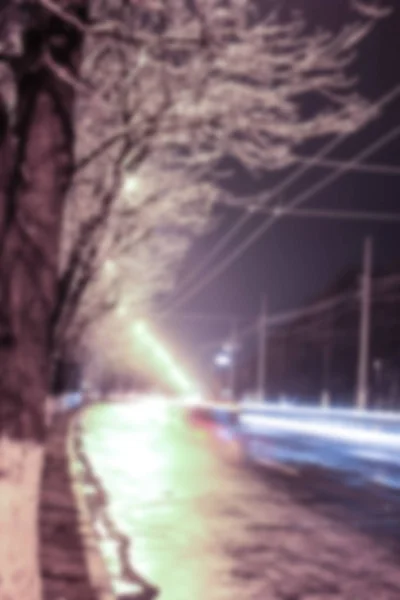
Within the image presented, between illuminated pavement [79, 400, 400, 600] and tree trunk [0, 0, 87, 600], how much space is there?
9.54 ft

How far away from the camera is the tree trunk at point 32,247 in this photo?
584cm

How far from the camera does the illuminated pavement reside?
892cm

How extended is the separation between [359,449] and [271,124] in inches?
856

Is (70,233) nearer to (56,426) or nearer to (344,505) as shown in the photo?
(344,505)

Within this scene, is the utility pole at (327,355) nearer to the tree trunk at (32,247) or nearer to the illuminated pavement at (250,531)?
the illuminated pavement at (250,531)

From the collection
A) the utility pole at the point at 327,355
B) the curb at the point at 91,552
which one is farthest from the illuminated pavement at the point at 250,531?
the utility pole at the point at 327,355

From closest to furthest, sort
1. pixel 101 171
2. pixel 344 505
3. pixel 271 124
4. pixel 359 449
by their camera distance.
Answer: pixel 271 124 → pixel 344 505 → pixel 101 171 → pixel 359 449

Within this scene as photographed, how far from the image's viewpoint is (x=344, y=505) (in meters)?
15.2

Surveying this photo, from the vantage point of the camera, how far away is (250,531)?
479 inches

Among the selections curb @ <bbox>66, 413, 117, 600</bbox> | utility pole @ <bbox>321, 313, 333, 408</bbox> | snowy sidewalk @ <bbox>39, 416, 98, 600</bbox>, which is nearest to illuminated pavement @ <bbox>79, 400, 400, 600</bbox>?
curb @ <bbox>66, 413, 117, 600</bbox>

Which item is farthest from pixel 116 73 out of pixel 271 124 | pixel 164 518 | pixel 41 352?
pixel 164 518

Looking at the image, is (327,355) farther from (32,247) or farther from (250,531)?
(32,247)

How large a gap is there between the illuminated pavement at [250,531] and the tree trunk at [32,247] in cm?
291

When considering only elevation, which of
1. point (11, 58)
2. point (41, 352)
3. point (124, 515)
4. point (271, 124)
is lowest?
point (124, 515)
